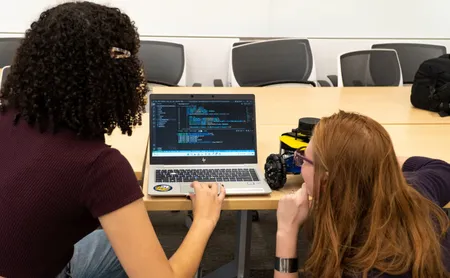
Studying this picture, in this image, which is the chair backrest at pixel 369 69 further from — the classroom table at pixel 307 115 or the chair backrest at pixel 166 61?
the chair backrest at pixel 166 61

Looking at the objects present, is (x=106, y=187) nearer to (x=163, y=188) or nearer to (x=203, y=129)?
(x=163, y=188)

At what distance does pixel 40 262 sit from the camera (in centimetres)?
100

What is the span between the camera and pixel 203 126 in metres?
1.56

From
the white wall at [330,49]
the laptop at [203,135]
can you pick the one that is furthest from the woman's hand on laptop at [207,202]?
the white wall at [330,49]

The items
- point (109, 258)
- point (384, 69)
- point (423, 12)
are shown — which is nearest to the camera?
point (109, 258)

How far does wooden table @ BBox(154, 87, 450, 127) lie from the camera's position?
7.34 ft

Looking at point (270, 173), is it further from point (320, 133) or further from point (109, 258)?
point (109, 258)

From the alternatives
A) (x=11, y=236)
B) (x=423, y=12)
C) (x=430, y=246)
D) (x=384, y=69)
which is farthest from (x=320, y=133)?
(x=423, y=12)

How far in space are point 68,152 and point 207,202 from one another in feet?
1.53

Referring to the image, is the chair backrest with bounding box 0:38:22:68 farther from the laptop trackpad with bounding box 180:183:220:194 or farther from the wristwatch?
the wristwatch

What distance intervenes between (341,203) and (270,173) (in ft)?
1.37

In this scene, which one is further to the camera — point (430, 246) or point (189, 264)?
point (189, 264)

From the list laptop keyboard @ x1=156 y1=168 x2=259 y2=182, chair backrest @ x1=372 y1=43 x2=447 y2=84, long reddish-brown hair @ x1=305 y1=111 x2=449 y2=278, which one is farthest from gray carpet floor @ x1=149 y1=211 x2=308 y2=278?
chair backrest @ x1=372 y1=43 x2=447 y2=84

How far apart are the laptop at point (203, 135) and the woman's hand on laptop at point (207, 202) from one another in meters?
0.12
